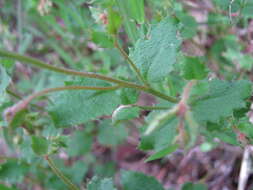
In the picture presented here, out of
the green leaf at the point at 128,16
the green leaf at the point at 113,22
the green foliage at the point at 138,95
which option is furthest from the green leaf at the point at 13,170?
the green leaf at the point at 113,22

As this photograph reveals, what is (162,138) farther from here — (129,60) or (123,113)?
(129,60)

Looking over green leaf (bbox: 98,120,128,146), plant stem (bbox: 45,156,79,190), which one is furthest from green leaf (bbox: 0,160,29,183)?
green leaf (bbox: 98,120,128,146)

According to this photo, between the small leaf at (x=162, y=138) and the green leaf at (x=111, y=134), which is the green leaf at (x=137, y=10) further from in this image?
the green leaf at (x=111, y=134)

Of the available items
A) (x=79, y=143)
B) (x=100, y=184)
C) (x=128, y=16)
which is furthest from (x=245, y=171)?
(x=79, y=143)

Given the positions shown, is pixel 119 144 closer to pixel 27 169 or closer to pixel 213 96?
pixel 27 169

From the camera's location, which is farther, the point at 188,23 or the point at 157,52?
the point at 188,23

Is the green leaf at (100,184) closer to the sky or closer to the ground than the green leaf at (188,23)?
closer to the ground

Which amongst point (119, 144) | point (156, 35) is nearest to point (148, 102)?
point (119, 144)
